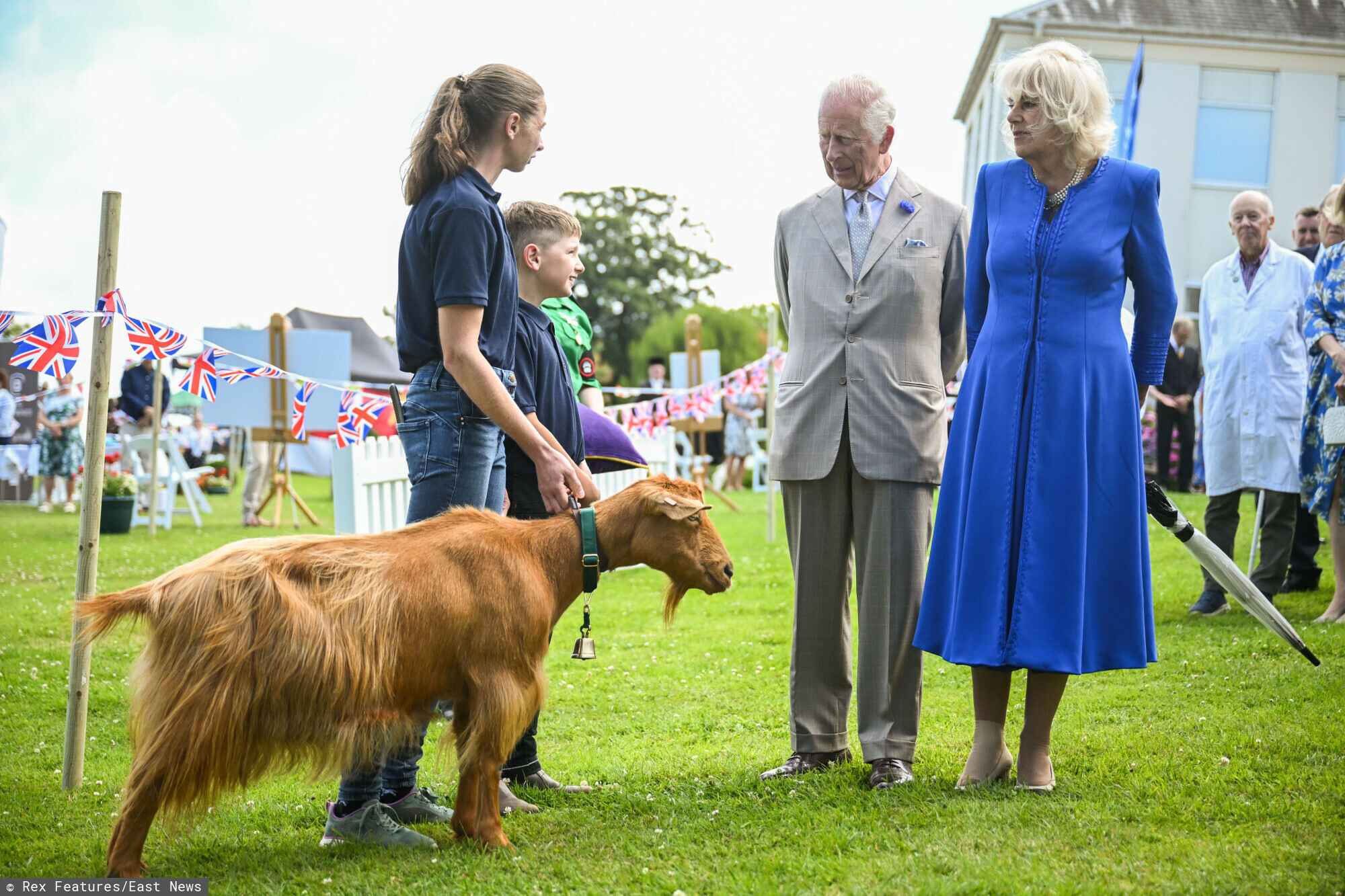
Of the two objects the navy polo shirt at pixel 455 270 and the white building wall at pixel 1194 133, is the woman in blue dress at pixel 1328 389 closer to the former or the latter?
the navy polo shirt at pixel 455 270

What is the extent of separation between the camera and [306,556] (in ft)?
11.1

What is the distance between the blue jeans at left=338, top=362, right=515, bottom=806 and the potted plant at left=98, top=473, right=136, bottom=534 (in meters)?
→ 11.7

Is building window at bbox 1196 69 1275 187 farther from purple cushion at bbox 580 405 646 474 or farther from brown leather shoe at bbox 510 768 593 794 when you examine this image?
brown leather shoe at bbox 510 768 593 794

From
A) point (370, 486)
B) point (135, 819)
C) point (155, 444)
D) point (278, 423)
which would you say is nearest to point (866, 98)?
point (135, 819)

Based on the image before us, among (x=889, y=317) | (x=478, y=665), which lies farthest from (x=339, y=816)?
(x=889, y=317)

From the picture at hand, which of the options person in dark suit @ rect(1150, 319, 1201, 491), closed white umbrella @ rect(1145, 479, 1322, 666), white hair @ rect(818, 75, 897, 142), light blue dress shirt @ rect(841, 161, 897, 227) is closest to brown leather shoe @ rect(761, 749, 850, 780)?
closed white umbrella @ rect(1145, 479, 1322, 666)

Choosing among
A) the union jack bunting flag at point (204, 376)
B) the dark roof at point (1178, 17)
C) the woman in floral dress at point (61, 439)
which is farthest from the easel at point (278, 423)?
the dark roof at point (1178, 17)

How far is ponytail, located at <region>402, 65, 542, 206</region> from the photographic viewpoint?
376 cm

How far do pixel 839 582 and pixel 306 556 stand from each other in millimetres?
2094

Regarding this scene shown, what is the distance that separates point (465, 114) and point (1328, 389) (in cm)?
579

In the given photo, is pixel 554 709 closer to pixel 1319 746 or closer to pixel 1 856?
pixel 1 856

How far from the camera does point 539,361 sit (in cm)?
438

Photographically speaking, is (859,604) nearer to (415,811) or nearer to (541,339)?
(541,339)

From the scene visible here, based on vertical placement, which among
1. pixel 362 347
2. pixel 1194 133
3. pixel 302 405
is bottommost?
pixel 302 405
